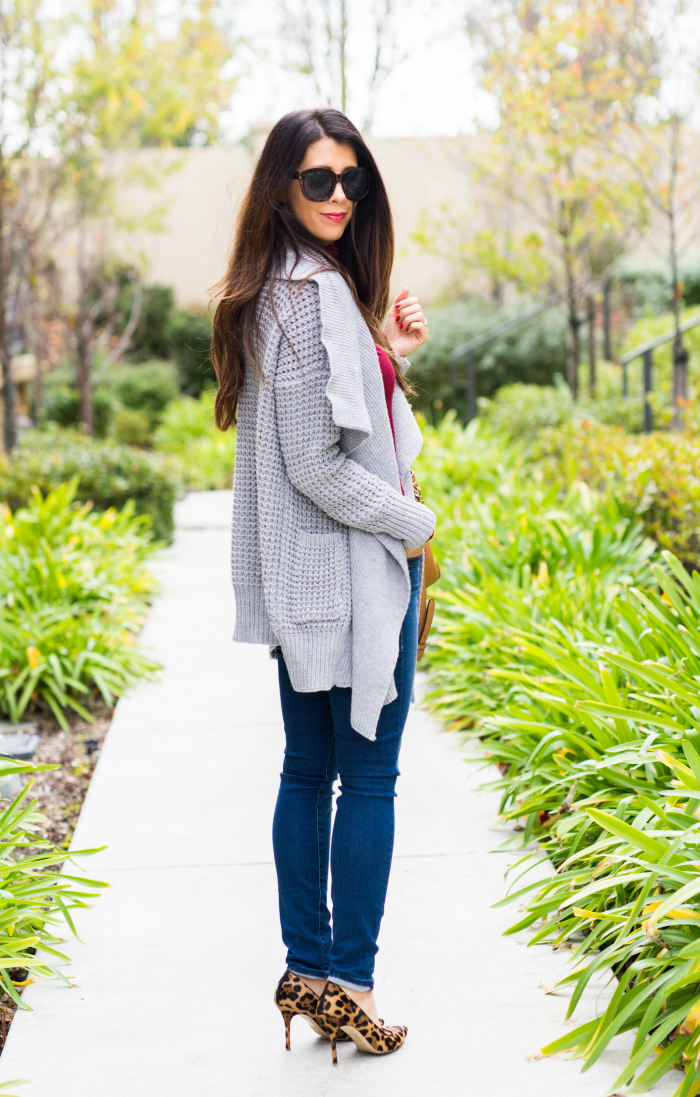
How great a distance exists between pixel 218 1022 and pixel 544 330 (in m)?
10.6

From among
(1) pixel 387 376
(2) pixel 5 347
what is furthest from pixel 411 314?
(2) pixel 5 347

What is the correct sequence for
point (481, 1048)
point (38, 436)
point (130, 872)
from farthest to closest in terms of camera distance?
1. point (38, 436)
2. point (130, 872)
3. point (481, 1048)

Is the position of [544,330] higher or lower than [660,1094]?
higher

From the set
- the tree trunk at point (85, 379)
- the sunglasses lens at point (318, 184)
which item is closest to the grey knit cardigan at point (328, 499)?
the sunglasses lens at point (318, 184)

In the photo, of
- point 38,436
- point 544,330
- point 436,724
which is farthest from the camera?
point 544,330

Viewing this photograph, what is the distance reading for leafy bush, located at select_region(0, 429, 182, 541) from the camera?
6461 millimetres

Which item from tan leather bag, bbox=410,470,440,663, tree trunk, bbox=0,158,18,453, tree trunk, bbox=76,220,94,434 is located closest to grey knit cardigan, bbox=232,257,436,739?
tan leather bag, bbox=410,470,440,663

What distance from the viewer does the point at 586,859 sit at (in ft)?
8.17

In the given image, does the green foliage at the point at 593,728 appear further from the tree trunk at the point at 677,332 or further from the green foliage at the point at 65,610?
the tree trunk at the point at 677,332

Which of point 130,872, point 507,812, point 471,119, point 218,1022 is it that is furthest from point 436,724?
point 471,119

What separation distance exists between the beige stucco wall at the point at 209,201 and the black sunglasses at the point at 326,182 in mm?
11768

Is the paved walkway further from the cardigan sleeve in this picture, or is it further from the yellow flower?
the cardigan sleeve

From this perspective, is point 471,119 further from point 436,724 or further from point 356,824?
point 356,824

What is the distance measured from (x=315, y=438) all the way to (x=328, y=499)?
111mm
